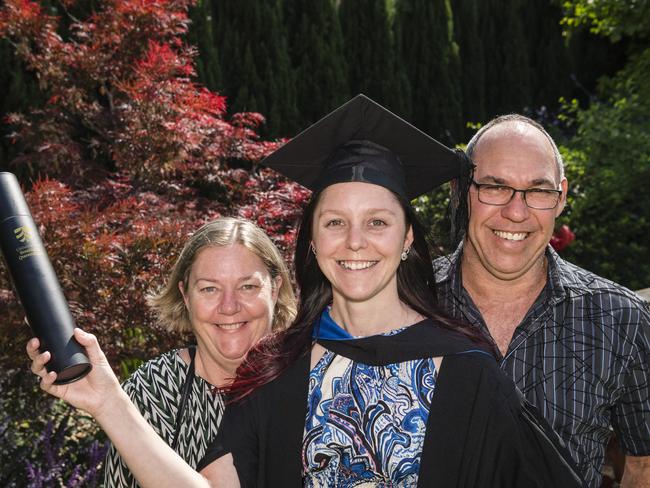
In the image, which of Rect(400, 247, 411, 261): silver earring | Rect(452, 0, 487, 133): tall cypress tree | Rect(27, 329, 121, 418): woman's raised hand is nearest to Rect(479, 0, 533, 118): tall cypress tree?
Rect(452, 0, 487, 133): tall cypress tree

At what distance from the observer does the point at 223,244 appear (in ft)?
9.45

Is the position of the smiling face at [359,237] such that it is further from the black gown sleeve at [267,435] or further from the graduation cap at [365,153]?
the black gown sleeve at [267,435]

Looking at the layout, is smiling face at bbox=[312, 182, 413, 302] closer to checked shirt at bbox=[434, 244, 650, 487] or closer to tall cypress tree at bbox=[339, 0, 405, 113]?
checked shirt at bbox=[434, 244, 650, 487]

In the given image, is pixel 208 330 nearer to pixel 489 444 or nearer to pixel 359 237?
pixel 359 237

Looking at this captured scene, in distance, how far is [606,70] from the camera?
12555mm

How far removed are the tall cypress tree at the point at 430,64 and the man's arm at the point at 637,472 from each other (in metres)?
8.30

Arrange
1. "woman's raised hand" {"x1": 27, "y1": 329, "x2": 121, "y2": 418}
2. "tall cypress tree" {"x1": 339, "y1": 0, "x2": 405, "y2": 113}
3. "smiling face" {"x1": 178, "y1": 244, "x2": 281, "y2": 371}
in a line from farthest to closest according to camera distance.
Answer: "tall cypress tree" {"x1": 339, "y1": 0, "x2": 405, "y2": 113} < "smiling face" {"x1": 178, "y1": 244, "x2": 281, "y2": 371} < "woman's raised hand" {"x1": 27, "y1": 329, "x2": 121, "y2": 418}

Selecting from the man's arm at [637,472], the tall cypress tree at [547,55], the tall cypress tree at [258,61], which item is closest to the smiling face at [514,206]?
the man's arm at [637,472]

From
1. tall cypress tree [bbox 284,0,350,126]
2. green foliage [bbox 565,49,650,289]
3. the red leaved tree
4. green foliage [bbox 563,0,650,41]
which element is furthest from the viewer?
tall cypress tree [bbox 284,0,350,126]

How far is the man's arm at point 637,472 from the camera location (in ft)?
8.92

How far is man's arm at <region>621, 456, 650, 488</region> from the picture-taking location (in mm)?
2718

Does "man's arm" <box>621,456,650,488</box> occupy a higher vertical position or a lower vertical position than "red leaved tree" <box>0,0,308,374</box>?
lower

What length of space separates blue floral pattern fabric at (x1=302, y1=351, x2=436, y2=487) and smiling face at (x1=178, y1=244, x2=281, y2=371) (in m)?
0.71

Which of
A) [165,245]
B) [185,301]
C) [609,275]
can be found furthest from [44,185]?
[609,275]
